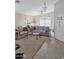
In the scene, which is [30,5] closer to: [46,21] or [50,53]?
[50,53]

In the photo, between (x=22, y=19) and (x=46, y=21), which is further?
(x=46, y=21)

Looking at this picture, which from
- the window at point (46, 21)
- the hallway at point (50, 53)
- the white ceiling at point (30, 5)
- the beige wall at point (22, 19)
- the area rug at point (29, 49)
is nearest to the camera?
the hallway at point (50, 53)

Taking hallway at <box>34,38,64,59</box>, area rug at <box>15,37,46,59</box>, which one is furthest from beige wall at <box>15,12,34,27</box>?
hallway at <box>34,38,64,59</box>

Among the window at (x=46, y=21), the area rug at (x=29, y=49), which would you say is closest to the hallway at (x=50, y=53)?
the area rug at (x=29, y=49)

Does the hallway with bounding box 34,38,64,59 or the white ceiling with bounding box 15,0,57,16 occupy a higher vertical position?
the white ceiling with bounding box 15,0,57,16

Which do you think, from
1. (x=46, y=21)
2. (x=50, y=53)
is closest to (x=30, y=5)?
(x=50, y=53)

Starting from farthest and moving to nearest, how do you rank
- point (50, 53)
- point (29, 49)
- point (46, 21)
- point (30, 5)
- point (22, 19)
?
point (46, 21)
point (22, 19)
point (30, 5)
point (29, 49)
point (50, 53)

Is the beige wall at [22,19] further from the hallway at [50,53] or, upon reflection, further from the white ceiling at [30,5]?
the hallway at [50,53]

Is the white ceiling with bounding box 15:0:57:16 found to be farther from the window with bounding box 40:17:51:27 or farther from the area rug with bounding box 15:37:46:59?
the window with bounding box 40:17:51:27

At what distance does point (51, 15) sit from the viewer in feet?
51.0
